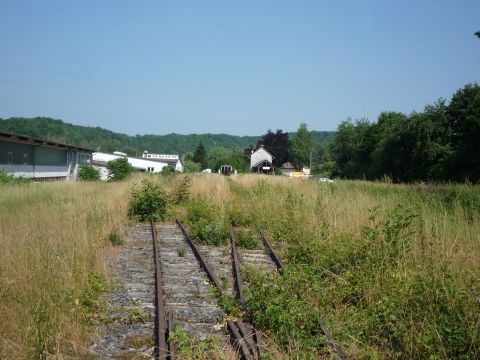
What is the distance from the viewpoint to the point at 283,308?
5.65 meters

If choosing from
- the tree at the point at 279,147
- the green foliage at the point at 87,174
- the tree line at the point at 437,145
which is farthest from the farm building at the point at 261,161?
the green foliage at the point at 87,174

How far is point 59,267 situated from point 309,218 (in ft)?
24.0

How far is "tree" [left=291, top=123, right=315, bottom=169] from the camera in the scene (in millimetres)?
147750

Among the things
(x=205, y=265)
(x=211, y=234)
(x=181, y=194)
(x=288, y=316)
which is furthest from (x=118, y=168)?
(x=288, y=316)

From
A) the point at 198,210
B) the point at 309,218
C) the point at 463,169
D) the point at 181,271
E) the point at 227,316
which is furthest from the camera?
the point at 463,169

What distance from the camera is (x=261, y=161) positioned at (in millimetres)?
120875

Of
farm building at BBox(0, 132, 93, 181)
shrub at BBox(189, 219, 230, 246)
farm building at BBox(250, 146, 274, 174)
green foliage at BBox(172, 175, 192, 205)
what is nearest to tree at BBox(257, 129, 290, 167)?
farm building at BBox(250, 146, 274, 174)

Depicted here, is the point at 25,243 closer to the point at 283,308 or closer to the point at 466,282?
the point at 283,308

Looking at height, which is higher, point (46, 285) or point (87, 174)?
point (46, 285)

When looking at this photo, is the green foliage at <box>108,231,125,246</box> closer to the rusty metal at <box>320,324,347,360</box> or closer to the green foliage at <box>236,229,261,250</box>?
the green foliage at <box>236,229,261,250</box>

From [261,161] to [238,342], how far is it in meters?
116

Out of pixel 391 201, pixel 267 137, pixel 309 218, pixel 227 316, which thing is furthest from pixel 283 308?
pixel 267 137

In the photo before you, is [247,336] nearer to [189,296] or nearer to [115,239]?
[189,296]

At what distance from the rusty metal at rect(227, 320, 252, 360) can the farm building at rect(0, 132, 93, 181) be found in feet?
102
